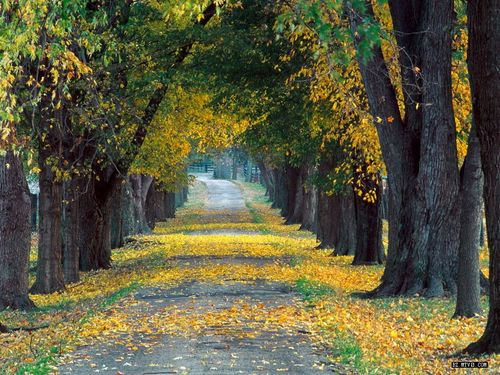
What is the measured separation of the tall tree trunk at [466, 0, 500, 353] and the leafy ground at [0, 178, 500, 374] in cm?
96

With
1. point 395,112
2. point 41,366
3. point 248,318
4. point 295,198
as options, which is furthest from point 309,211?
point 41,366

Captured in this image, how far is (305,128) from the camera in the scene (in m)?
31.4

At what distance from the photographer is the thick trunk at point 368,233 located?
1266 inches

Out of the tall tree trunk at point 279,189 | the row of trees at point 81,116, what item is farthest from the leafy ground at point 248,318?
the tall tree trunk at point 279,189

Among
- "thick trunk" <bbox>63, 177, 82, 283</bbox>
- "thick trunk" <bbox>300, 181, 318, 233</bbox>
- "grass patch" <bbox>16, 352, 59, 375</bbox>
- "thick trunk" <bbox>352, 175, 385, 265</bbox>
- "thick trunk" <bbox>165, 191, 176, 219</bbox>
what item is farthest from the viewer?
"thick trunk" <bbox>165, 191, 176, 219</bbox>

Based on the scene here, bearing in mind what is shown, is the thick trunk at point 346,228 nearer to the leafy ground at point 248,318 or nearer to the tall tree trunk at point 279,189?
the leafy ground at point 248,318

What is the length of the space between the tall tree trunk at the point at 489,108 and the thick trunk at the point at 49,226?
1407 cm

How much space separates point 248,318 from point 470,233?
13.4 ft

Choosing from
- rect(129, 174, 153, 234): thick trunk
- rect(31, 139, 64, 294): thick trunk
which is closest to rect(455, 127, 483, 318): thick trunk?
rect(31, 139, 64, 294): thick trunk

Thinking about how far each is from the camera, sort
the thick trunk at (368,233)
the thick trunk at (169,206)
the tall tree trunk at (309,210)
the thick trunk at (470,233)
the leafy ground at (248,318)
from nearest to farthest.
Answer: the leafy ground at (248,318)
the thick trunk at (470,233)
the thick trunk at (368,233)
the tall tree trunk at (309,210)
the thick trunk at (169,206)

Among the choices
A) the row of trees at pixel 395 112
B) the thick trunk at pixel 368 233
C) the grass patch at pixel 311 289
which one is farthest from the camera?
the thick trunk at pixel 368 233

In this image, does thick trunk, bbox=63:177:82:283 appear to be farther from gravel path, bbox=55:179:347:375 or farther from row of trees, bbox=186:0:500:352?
gravel path, bbox=55:179:347:375

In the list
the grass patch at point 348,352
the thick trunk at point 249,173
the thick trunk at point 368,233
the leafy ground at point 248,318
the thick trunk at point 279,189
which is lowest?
the leafy ground at point 248,318

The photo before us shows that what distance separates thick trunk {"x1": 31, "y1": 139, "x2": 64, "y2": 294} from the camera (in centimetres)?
2472
